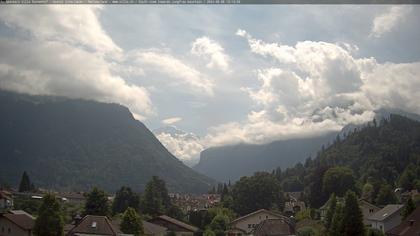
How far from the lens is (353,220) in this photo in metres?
39.8

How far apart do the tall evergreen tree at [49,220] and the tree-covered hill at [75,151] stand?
120 meters

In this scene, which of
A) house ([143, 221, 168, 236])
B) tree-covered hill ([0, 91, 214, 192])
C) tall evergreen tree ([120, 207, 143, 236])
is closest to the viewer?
tall evergreen tree ([120, 207, 143, 236])

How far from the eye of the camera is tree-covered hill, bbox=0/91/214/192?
536 feet

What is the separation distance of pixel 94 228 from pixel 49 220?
18.0 ft

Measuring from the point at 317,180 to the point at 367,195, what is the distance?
8911 mm

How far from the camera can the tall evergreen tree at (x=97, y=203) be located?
59781 mm

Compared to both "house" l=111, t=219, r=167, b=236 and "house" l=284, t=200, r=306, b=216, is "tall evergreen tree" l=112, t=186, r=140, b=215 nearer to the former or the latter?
"house" l=111, t=219, r=167, b=236

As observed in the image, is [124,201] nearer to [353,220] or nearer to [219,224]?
A: [219,224]

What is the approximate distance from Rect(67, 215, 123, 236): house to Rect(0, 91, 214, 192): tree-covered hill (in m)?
115

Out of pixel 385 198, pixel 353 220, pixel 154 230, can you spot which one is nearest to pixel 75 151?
pixel 385 198

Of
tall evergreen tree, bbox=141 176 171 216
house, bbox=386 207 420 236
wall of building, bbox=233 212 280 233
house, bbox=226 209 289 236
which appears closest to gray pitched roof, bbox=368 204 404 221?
house, bbox=386 207 420 236

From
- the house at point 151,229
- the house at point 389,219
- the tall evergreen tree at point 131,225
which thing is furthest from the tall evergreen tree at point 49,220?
the house at point 389,219

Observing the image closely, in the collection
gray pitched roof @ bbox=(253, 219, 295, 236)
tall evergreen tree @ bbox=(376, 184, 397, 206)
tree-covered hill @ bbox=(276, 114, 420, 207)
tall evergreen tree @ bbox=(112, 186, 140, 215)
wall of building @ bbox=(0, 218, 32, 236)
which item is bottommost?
wall of building @ bbox=(0, 218, 32, 236)

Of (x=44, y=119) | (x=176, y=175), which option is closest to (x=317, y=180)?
(x=176, y=175)
